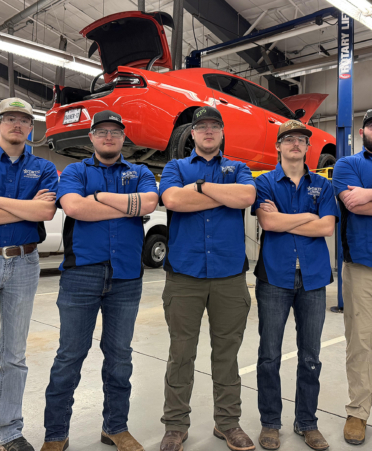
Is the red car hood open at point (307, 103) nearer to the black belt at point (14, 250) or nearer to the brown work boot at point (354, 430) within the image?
the brown work boot at point (354, 430)

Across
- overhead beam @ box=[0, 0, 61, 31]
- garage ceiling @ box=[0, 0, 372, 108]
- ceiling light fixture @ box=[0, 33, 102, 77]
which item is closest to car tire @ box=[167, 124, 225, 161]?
ceiling light fixture @ box=[0, 33, 102, 77]

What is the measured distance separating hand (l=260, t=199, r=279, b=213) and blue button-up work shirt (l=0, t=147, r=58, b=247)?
1119mm

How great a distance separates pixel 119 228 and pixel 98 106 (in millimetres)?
2140

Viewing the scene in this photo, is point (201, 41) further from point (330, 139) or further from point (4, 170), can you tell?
point (4, 170)

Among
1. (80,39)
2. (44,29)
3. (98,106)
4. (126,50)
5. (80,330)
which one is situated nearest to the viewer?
(80,330)

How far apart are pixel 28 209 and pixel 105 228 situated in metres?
0.38

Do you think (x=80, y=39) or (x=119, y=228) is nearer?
(x=119, y=228)

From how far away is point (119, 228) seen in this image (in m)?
2.01

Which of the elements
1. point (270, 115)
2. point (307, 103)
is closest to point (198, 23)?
point (307, 103)

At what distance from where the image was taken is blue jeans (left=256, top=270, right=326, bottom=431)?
2.08m

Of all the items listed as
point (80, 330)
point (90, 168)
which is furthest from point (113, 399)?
point (90, 168)

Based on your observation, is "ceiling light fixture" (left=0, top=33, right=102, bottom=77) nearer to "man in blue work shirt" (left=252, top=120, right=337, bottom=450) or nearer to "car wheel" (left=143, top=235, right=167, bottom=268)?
"car wheel" (left=143, top=235, right=167, bottom=268)

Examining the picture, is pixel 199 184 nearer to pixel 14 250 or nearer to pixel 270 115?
pixel 14 250

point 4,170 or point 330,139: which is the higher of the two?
point 330,139
